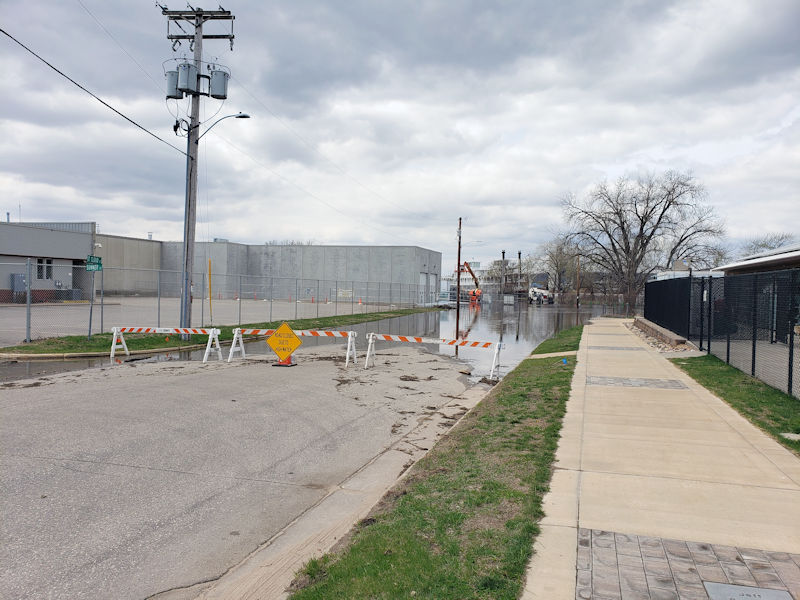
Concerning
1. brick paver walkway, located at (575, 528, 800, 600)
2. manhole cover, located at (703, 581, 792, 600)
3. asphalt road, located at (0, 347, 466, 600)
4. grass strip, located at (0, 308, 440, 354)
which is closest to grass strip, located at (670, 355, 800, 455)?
brick paver walkway, located at (575, 528, 800, 600)

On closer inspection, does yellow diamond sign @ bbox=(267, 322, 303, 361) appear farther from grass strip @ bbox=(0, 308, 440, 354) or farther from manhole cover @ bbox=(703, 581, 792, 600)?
manhole cover @ bbox=(703, 581, 792, 600)

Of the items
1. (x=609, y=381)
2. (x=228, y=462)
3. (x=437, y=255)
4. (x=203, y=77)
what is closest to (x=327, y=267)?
(x=437, y=255)

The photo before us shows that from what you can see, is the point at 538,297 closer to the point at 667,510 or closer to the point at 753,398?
the point at 753,398

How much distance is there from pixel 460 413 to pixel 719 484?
4.73 metres

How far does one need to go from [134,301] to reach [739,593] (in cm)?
5003

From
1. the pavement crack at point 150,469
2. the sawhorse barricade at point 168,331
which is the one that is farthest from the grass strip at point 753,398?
the sawhorse barricade at point 168,331

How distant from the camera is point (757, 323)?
1198cm

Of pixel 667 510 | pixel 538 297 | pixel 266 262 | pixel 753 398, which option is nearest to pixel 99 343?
pixel 753 398

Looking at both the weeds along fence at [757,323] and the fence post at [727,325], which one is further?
the fence post at [727,325]

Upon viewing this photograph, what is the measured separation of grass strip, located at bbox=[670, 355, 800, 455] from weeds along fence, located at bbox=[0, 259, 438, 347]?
16.9 m

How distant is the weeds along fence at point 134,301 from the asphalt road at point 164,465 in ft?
32.8

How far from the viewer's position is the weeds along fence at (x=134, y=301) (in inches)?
938

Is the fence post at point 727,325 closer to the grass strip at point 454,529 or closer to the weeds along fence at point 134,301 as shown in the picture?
the grass strip at point 454,529

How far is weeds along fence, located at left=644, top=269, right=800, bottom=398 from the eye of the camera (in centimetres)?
1066
